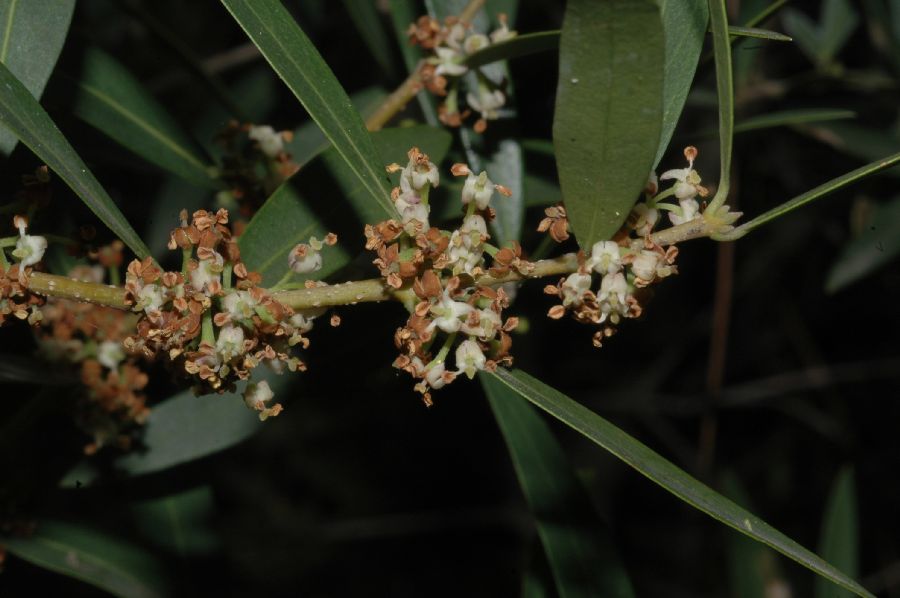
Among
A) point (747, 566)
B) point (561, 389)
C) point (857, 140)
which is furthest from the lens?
point (561, 389)

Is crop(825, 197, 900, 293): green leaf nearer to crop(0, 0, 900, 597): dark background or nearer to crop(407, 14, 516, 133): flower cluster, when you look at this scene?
crop(0, 0, 900, 597): dark background

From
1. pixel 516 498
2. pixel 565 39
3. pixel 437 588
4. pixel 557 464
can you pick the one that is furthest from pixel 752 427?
pixel 565 39

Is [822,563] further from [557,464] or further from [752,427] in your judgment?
[752,427]

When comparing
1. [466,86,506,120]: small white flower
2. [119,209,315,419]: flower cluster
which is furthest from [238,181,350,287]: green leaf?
[466,86,506,120]: small white flower

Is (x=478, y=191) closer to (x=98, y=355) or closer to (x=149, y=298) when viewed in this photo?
(x=149, y=298)

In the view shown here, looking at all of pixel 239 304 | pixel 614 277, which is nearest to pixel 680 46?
pixel 614 277
